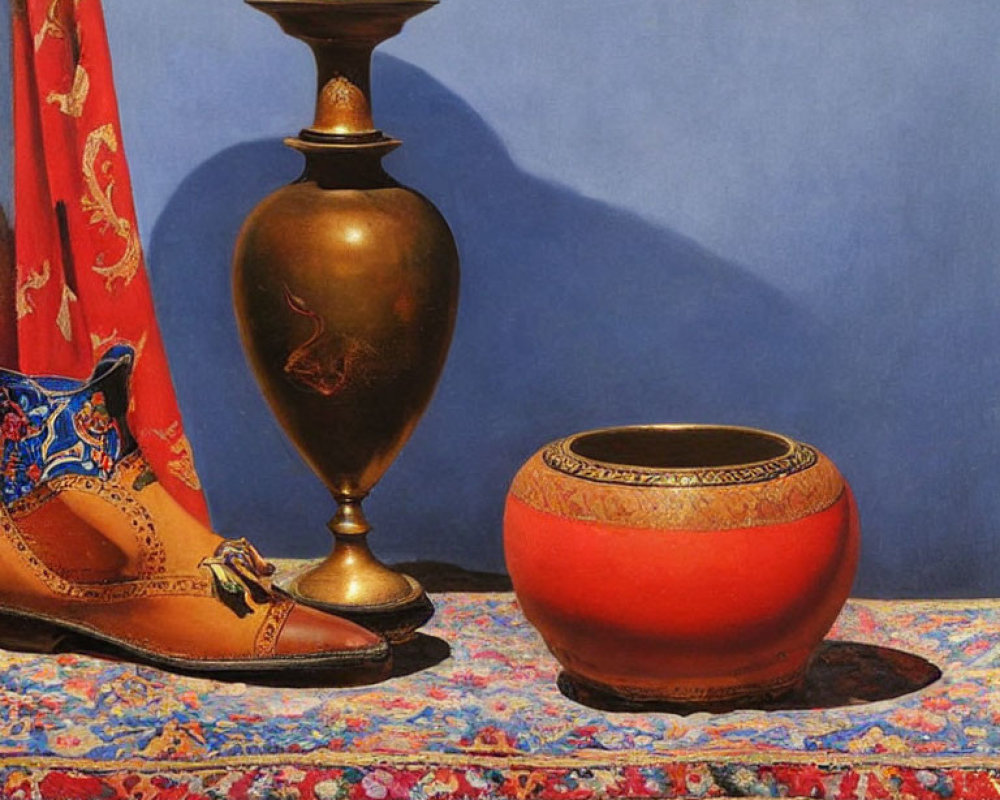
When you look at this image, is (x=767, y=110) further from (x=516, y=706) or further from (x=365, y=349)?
(x=516, y=706)

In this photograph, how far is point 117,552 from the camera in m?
1.23

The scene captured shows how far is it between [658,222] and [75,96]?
444 millimetres

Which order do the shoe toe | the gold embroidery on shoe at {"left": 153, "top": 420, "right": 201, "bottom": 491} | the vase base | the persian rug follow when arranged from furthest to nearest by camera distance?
the gold embroidery on shoe at {"left": 153, "top": 420, "right": 201, "bottom": 491} → the vase base → the shoe toe → the persian rug

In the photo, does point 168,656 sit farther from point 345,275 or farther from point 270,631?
point 345,275

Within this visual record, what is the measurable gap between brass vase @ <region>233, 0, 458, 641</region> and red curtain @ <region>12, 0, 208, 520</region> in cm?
16

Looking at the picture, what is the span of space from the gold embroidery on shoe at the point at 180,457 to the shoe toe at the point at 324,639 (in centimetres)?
24

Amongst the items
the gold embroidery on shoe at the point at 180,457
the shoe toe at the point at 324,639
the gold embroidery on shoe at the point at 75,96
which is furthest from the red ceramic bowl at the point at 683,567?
the gold embroidery on shoe at the point at 75,96

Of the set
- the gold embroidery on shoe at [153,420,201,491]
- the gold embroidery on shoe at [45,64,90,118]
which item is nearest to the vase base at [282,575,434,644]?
the gold embroidery on shoe at [153,420,201,491]

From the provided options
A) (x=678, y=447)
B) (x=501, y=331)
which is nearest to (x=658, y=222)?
(x=501, y=331)

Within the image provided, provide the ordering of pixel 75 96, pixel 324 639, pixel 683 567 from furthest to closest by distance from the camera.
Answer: pixel 75 96 < pixel 324 639 < pixel 683 567

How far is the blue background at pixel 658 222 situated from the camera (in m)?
1.39

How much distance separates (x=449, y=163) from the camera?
1427 mm

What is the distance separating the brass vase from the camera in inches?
47.8

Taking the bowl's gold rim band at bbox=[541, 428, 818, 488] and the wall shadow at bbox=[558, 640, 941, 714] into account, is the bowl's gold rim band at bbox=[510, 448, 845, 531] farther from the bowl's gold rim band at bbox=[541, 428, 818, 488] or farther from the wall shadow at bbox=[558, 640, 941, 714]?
the wall shadow at bbox=[558, 640, 941, 714]
